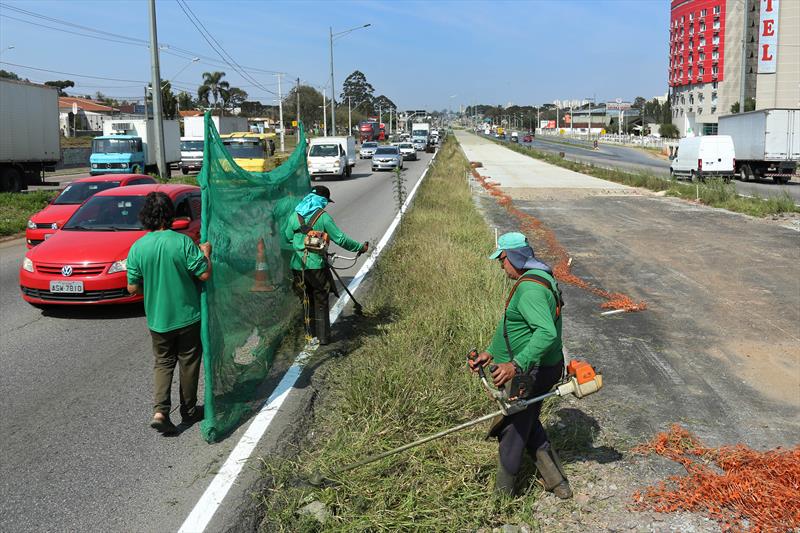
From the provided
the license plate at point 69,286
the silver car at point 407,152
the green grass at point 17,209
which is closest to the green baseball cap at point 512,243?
the license plate at point 69,286

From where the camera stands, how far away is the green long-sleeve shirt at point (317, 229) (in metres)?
6.84

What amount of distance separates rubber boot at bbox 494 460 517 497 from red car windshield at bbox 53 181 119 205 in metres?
12.4

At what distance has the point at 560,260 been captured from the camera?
12.9 meters

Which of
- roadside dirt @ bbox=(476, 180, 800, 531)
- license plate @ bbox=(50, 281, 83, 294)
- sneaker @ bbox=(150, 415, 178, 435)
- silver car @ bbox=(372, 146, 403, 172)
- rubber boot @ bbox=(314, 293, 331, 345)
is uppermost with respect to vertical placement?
silver car @ bbox=(372, 146, 403, 172)

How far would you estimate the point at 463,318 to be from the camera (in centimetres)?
712

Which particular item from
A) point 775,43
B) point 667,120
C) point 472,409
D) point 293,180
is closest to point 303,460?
point 472,409

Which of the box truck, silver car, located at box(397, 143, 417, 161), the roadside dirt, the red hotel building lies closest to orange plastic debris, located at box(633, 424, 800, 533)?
the roadside dirt

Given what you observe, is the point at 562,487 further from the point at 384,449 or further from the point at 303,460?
the point at 303,460

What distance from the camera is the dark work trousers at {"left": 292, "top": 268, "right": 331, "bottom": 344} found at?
689cm

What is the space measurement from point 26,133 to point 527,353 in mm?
28096

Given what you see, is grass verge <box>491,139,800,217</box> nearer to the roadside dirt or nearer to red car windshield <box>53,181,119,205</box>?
the roadside dirt

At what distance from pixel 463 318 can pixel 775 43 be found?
10159 centimetres

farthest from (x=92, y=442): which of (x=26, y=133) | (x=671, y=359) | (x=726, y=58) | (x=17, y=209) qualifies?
(x=726, y=58)

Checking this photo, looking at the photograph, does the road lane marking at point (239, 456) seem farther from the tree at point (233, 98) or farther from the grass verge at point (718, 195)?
the tree at point (233, 98)
